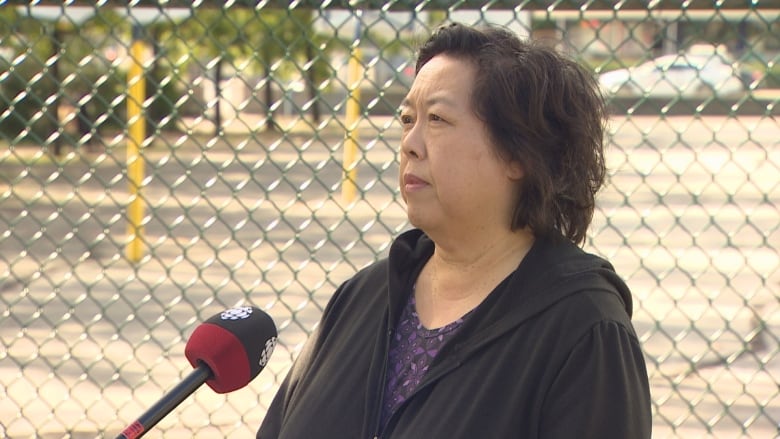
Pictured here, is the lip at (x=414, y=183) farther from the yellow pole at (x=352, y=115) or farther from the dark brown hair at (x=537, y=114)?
the yellow pole at (x=352, y=115)

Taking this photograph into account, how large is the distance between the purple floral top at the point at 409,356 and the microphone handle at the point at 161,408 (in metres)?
0.50

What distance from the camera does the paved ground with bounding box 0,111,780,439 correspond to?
4688 mm

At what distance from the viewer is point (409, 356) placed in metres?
2.51

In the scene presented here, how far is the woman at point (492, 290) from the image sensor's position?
7.27 feet

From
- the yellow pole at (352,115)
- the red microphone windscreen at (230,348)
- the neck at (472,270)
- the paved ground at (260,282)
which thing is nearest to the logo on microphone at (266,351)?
the red microphone windscreen at (230,348)

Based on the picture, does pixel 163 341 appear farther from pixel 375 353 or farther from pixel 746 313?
pixel 375 353

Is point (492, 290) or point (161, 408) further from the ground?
point (161, 408)

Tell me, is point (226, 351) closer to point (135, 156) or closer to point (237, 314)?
point (237, 314)

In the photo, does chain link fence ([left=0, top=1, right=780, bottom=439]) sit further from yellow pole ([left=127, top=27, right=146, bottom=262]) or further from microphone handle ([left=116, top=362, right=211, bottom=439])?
microphone handle ([left=116, top=362, right=211, bottom=439])

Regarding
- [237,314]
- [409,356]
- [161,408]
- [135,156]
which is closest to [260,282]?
[135,156]

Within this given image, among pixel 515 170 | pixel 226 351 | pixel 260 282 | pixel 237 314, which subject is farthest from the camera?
pixel 260 282

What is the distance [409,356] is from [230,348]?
456 millimetres

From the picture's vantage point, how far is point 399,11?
4.02 m

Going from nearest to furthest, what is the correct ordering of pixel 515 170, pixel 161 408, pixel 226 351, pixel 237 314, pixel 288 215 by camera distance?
pixel 161 408, pixel 226 351, pixel 237 314, pixel 515 170, pixel 288 215
